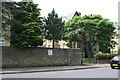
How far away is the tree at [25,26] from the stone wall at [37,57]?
1.13 metres

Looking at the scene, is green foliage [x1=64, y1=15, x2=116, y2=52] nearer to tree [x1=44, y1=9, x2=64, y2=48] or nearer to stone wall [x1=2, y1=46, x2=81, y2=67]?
tree [x1=44, y1=9, x2=64, y2=48]

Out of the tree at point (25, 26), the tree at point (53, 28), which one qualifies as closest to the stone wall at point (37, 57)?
the tree at point (25, 26)

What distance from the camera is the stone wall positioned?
16219mm

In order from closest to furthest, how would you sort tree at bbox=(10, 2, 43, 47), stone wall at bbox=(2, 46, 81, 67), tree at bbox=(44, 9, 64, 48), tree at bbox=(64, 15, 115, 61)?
tree at bbox=(10, 2, 43, 47), stone wall at bbox=(2, 46, 81, 67), tree at bbox=(64, 15, 115, 61), tree at bbox=(44, 9, 64, 48)

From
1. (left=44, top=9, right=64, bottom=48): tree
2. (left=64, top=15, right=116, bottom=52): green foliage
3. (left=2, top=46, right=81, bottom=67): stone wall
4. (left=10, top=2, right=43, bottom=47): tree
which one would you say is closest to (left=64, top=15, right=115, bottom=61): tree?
(left=64, top=15, right=116, bottom=52): green foliage

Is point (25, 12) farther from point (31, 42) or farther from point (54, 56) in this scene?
point (54, 56)

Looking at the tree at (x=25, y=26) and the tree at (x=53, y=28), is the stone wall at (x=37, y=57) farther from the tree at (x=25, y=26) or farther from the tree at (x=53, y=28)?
the tree at (x=53, y=28)

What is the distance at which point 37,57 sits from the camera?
17.8m

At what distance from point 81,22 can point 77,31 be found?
1.80m

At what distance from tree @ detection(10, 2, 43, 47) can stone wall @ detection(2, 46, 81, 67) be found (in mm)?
1127

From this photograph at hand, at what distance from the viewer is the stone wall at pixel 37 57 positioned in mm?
16219

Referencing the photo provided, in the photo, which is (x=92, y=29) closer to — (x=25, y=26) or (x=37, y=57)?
(x=37, y=57)

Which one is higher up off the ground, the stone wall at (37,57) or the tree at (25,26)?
the tree at (25,26)

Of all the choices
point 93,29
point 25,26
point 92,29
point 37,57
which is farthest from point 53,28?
point 25,26
